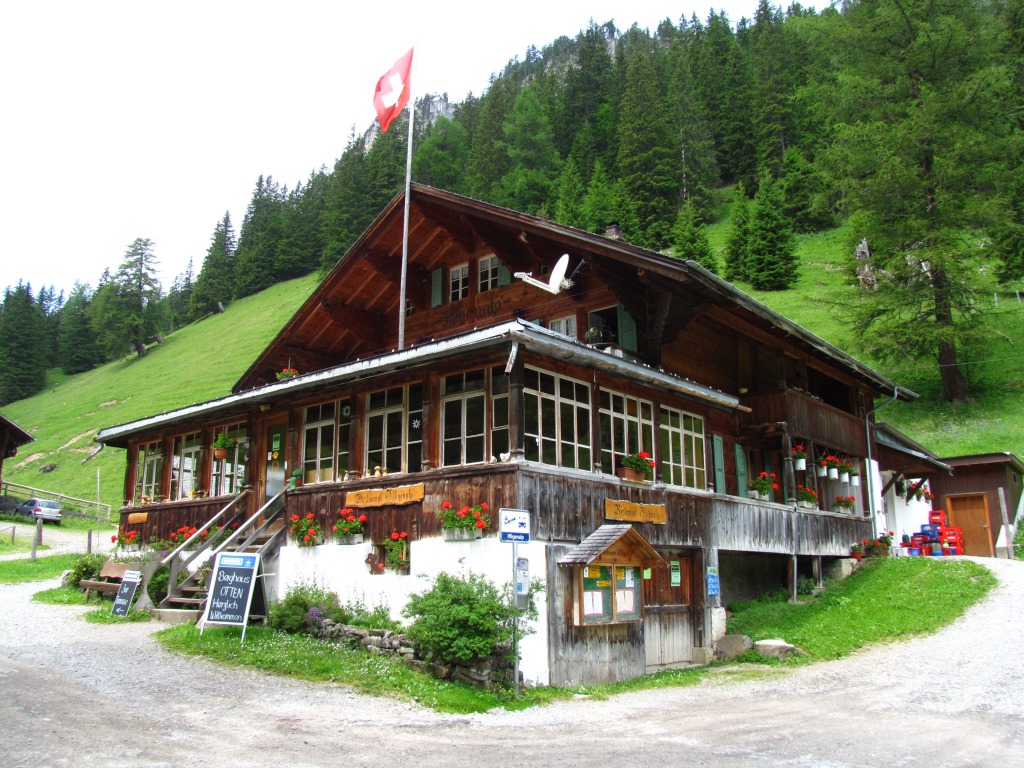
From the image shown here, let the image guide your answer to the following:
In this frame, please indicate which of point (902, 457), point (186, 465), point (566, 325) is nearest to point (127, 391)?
point (186, 465)

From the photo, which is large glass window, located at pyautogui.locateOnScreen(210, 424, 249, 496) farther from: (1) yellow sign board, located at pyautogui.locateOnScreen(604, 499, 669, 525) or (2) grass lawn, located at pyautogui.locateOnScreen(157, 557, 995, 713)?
(1) yellow sign board, located at pyautogui.locateOnScreen(604, 499, 669, 525)

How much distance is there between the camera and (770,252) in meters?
58.4

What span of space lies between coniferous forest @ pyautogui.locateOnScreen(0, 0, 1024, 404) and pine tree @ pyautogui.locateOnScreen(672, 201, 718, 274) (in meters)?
0.31

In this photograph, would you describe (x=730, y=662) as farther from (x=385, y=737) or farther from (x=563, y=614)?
(x=385, y=737)

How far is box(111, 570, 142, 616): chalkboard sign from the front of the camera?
693 inches

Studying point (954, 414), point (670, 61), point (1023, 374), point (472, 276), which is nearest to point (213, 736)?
point (472, 276)

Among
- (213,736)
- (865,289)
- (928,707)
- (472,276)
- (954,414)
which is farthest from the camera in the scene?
(865,289)

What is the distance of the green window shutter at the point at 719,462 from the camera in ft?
65.3

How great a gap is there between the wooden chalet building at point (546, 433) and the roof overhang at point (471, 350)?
2.1 inches

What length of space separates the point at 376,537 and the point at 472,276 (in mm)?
8492

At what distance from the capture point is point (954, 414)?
123ft

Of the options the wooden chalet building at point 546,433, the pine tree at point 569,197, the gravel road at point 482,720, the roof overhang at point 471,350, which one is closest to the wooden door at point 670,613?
the wooden chalet building at point 546,433

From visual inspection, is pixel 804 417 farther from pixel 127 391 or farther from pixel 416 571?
pixel 127 391

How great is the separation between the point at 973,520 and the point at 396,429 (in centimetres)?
2607
